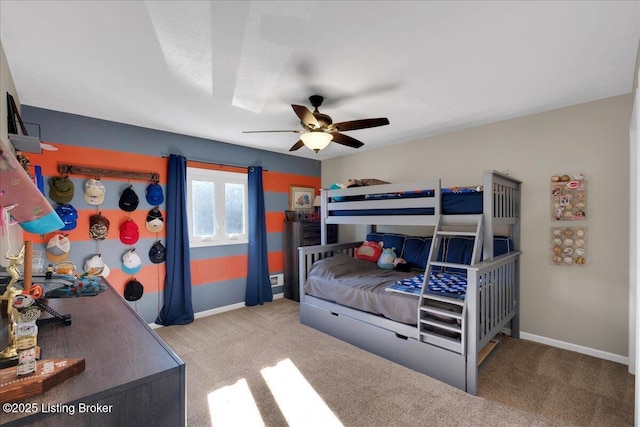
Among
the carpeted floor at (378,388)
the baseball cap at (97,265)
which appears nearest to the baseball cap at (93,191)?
the baseball cap at (97,265)

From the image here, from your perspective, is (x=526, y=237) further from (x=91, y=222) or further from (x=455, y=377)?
(x=91, y=222)

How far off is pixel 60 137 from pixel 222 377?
2.81 meters

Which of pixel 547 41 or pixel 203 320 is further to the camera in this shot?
pixel 203 320

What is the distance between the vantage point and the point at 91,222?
303 cm

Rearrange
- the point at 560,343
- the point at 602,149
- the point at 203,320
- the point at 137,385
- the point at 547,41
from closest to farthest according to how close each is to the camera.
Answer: the point at 137,385 → the point at 547,41 → the point at 602,149 → the point at 560,343 → the point at 203,320

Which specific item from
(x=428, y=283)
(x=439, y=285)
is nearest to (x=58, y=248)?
(x=428, y=283)

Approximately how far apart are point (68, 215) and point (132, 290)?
1.01m

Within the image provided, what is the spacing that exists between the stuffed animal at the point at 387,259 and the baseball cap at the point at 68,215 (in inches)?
→ 134

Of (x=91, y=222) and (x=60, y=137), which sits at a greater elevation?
(x=60, y=137)

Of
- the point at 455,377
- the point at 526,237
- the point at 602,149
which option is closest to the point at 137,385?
the point at 455,377

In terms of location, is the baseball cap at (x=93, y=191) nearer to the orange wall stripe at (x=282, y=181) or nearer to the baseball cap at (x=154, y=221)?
the baseball cap at (x=154, y=221)

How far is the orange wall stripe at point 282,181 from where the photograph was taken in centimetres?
451

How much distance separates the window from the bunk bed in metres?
1.27

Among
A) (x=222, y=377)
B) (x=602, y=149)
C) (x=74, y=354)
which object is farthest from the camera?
(x=602, y=149)
